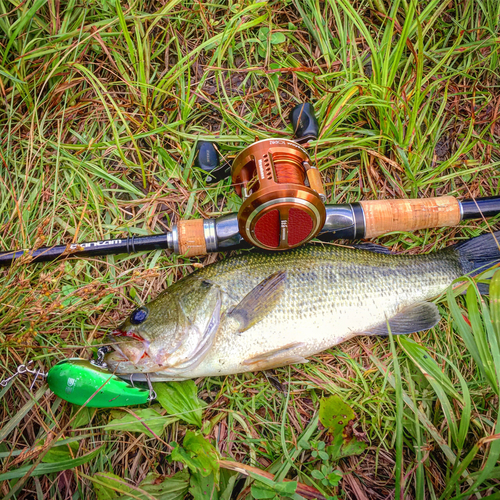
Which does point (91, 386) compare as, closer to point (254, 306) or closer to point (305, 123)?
point (254, 306)

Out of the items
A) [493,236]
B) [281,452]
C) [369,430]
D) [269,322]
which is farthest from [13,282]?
[493,236]

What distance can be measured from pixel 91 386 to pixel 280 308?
51.7 inches

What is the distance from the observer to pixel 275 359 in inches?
100

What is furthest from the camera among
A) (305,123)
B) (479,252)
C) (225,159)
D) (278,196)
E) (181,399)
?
(225,159)

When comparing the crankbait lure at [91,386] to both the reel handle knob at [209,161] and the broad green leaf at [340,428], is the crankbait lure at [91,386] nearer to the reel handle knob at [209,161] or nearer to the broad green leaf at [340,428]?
the broad green leaf at [340,428]

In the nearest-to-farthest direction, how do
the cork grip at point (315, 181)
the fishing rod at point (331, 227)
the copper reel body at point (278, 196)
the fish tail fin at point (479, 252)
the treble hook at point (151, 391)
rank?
1. the copper reel body at point (278, 196)
2. the cork grip at point (315, 181)
3. the treble hook at point (151, 391)
4. the fishing rod at point (331, 227)
5. the fish tail fin at point (479, 252)

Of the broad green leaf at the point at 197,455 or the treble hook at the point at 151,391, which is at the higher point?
the treble hook at the point at 151,391

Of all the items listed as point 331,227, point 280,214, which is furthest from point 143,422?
point 331,227

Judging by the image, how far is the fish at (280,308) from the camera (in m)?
2.41

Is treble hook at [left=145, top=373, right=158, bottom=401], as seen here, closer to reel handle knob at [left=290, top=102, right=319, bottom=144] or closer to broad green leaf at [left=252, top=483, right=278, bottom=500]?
broad green leaf at [left=252, top=483, right=278, bottom=500]

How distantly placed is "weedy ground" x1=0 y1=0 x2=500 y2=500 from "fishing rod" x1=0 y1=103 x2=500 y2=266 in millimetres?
196

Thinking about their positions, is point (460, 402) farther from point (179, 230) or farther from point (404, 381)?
point (179, 230)

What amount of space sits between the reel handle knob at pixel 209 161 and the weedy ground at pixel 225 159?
0.12 metres

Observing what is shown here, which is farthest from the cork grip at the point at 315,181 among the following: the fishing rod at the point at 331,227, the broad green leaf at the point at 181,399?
the broad green leaf at the point at 181,399
